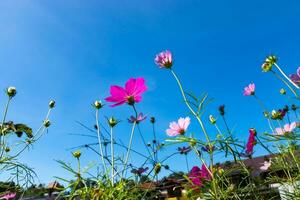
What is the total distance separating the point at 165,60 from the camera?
164cm

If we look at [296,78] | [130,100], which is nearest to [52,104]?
[130,100]

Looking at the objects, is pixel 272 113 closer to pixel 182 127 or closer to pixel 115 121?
pixel 182 127

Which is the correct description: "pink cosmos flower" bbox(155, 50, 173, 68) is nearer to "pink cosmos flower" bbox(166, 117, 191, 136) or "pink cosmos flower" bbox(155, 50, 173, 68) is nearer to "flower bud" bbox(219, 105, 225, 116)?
"pink cosmos flower" bbox(166, 117, 191, 136)

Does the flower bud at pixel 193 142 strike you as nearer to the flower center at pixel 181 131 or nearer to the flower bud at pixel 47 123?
the flower center at pixel 181 131

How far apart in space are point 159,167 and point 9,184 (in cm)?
74

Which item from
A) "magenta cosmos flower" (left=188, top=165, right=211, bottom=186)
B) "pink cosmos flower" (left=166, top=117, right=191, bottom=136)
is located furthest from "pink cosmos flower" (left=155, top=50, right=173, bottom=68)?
"magenta cosmos flower" (left=188, top=165, right=211, bottom=186)

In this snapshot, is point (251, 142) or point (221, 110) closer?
point (251, 142)

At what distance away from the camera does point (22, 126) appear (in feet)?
7.14

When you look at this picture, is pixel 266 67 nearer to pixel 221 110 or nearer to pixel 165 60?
pixel 165 60

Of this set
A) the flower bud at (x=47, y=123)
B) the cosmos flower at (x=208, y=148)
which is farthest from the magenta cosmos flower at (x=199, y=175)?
the flower bud at (x=47, y=123)

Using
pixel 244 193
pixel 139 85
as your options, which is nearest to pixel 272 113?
pixel 244 193

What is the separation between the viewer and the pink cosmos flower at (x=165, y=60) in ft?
5.38

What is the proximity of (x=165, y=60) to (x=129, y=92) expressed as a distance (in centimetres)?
29

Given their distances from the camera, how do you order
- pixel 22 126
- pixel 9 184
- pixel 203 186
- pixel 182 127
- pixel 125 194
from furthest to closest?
1. pixel 22 126
2. pixel 9 184
3. pixel 182 127
4. pixel 203 186
5. pixel 125 194
